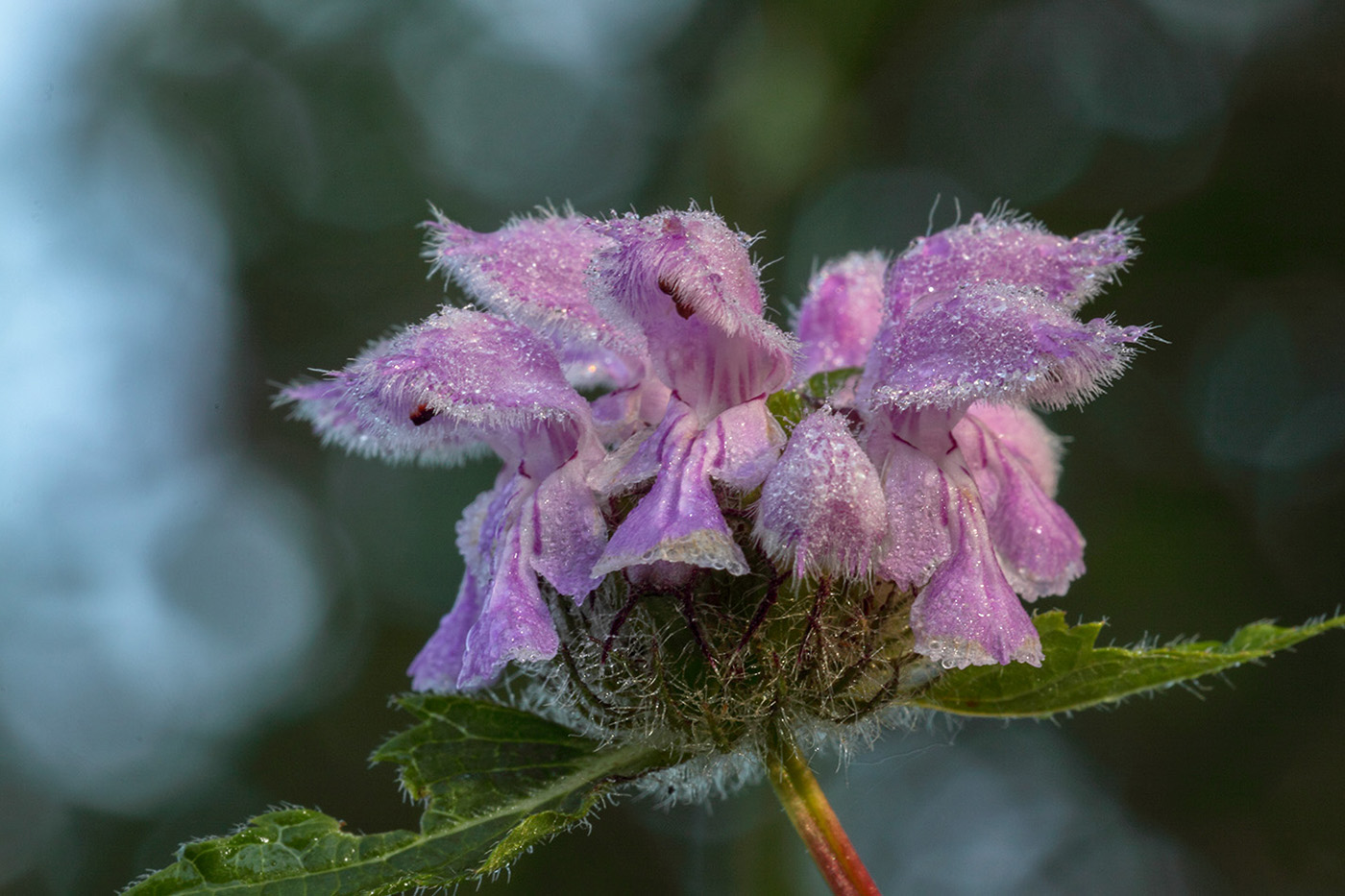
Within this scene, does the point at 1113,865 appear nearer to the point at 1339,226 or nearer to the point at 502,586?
the point at 1339,226

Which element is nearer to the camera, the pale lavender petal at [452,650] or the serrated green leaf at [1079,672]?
the serrated green leaf at [1079,672]

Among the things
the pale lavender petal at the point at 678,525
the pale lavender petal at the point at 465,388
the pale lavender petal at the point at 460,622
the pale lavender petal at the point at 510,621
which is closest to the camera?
the pale lavender petal at the point at 678,525

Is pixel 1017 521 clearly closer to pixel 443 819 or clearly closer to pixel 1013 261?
pixel 1013 261

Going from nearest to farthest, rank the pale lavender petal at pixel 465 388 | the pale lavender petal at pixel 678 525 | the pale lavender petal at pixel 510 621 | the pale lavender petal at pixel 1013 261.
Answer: the pale lavender petal at pixel 678 525, the pale lavender petal at pixel 510 621, the pale lavender petal at pixel 465 388, the pale lavender petal at pixel 1013 261

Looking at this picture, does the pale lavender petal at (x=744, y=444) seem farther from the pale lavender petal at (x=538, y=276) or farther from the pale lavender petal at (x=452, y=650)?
the pale lavender petal at (x=452, y=650)

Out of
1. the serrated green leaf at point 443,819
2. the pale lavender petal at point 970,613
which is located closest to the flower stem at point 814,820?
the serrated green leaf at point 443,819

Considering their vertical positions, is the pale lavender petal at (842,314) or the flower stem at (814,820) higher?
the pale lavender petal at (842,314)

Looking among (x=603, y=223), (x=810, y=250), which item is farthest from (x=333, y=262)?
(x=603, y=223)
